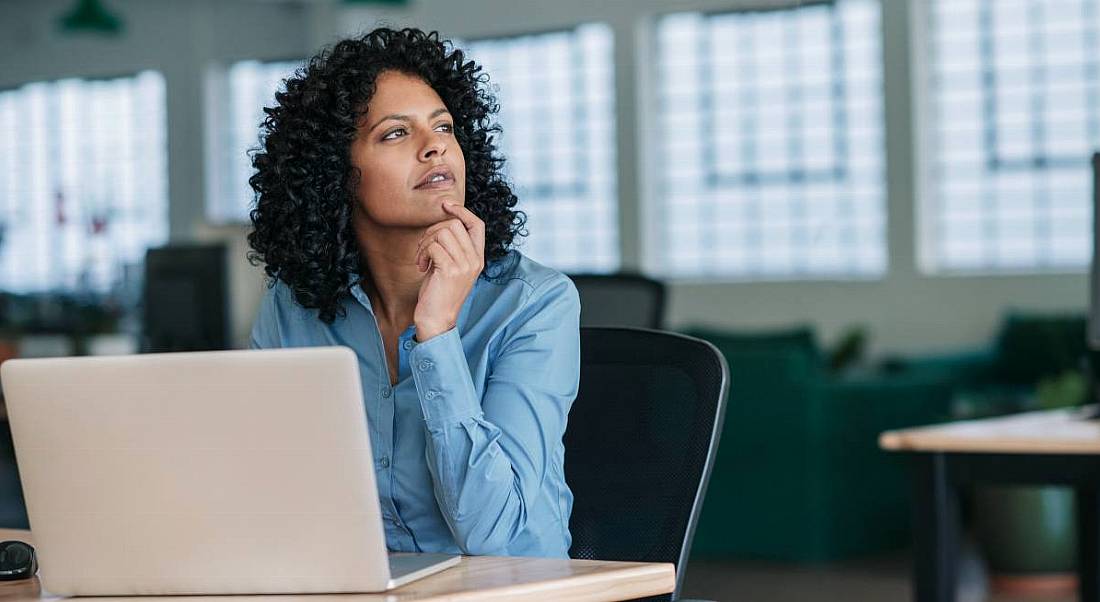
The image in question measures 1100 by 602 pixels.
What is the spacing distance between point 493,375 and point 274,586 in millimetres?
485

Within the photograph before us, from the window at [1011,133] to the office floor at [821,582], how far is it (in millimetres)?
3159

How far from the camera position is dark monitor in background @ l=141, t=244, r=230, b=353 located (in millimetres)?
5000

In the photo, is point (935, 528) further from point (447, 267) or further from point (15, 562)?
point (15, 562)

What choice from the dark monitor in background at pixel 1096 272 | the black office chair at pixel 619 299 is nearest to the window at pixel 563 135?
the dark monitor in background at pixel 1096 272

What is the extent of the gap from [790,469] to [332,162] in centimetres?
403

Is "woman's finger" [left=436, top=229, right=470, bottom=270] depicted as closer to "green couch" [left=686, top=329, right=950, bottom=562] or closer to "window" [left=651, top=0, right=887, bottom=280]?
"green couch" [left=686, top=329, right=950, bottom=562]

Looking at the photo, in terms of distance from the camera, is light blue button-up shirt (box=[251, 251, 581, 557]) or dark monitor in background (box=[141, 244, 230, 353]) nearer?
light blue button-up shirt (box=[251, 251, 581, 557])

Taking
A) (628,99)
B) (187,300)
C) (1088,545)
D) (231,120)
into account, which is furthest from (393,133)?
(231,120)

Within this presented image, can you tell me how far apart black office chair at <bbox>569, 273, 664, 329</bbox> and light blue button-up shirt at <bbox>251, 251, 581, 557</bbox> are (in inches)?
33.8

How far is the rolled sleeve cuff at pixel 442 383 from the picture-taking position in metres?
1.55

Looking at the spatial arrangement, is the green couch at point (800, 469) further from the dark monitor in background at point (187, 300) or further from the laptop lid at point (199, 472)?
the laptop lid at point (199, 472)

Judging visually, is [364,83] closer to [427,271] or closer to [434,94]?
[434,94]

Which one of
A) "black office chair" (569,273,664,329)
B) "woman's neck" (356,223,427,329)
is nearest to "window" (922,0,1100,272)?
"black office chair" (569,273,664,329)

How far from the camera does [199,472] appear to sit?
3.96 ft
